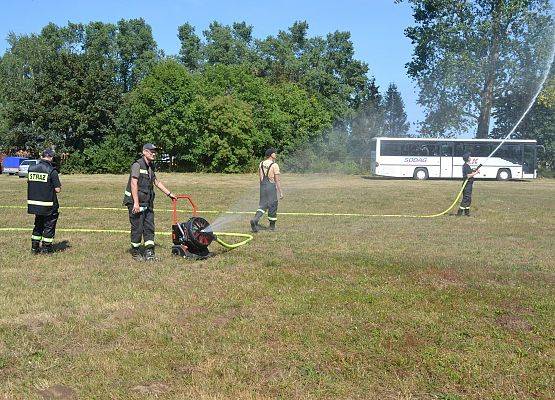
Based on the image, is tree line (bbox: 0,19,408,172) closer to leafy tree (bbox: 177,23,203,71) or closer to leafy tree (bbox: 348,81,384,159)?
leafy tree (bbox: 348,81,384,159)

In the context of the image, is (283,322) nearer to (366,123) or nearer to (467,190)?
(467,190)

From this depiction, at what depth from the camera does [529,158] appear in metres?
40.5

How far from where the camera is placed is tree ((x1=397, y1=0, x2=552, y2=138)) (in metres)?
36.4

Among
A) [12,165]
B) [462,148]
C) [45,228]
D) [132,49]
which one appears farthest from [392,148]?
[132,49]

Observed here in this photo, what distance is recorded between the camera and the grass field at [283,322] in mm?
4590

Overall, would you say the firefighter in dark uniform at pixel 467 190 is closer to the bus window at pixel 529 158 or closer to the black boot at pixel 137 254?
the black boot at pixel 137 254

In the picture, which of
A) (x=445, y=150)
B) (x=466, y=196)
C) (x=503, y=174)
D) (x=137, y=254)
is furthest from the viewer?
(x=445, y=150)

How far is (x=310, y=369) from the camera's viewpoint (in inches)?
190

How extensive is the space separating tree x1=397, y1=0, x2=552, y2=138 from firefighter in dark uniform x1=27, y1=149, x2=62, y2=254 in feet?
93.8

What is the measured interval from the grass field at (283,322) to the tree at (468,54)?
88.5 ft

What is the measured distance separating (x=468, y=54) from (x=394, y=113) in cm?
3379

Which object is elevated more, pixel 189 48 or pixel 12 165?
pixel 189 48

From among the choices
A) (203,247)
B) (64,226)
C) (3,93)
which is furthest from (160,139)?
(203,247)

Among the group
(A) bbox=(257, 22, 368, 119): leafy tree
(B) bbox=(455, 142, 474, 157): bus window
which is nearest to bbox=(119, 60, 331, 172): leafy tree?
(A) bbox=(257, 22, 368, 119): leafy tree
